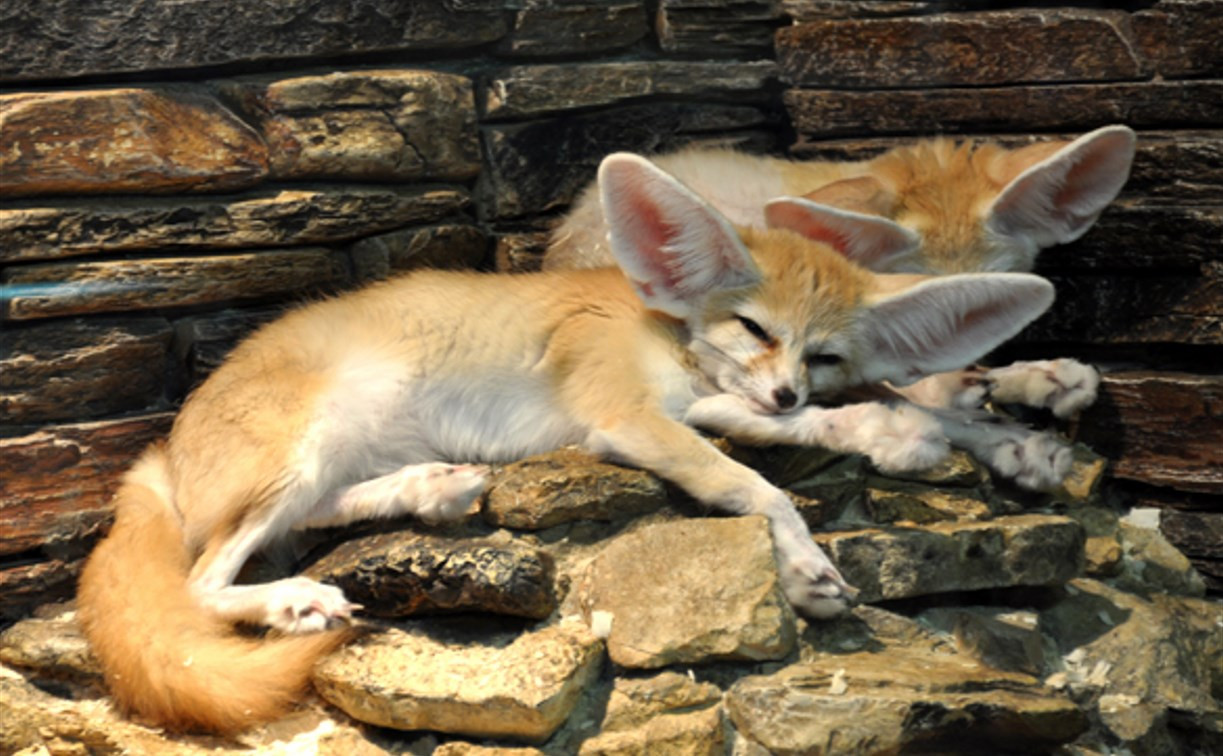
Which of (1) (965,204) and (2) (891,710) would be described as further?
(1) (965,204)

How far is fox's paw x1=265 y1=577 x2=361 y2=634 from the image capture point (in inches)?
123

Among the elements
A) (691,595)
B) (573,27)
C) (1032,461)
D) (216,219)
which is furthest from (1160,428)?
(216,219)

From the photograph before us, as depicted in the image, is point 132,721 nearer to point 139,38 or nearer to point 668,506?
point 668,506

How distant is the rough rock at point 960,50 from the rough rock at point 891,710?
1.76 metres

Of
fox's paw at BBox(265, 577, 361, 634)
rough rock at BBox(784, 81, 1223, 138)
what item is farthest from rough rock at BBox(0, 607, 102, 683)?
rough rock at BBox(784, 81, 1223, 138)

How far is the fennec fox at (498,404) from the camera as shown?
10.5 feet

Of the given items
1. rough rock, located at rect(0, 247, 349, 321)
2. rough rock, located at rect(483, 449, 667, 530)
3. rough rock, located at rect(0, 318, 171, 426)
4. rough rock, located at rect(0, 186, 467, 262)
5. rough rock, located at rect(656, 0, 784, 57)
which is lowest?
rough rock, located at rect(483, 449, 667, 530)

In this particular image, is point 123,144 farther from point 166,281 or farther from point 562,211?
point 562,211

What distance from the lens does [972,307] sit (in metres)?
3.50

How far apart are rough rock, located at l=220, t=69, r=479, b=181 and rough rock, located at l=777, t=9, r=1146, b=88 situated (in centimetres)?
104

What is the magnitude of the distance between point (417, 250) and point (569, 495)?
94cm

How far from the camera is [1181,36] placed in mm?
3873

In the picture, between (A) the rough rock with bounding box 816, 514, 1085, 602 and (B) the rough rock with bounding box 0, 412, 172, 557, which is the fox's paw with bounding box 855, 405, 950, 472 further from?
(B) the rough rock with bounding box 0, 412, 172, 557

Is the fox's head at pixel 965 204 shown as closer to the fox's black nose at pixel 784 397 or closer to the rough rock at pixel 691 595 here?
the fox's black nose at pixel 784 397
